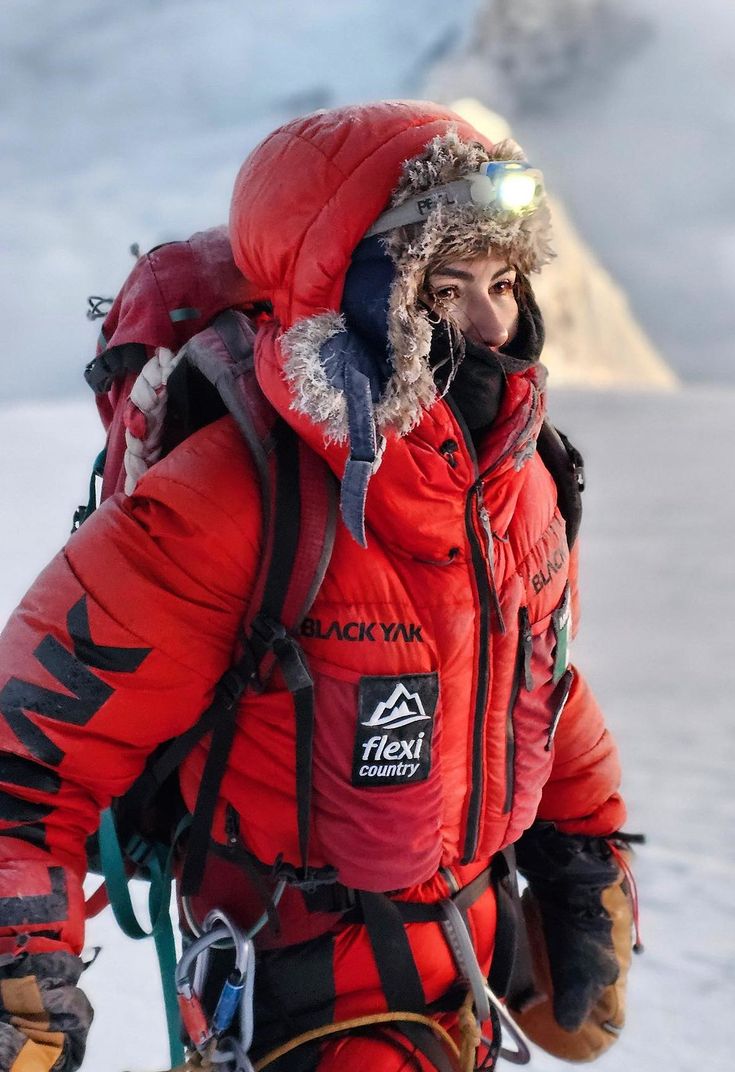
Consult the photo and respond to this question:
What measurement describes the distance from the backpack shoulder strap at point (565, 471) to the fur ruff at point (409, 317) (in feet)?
1.39

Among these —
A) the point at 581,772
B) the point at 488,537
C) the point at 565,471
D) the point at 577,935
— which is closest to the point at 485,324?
the point at 488,537

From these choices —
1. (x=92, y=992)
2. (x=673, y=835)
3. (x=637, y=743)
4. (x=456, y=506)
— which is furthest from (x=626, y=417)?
(x=456, y=506)

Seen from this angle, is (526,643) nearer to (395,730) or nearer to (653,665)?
(395,730)

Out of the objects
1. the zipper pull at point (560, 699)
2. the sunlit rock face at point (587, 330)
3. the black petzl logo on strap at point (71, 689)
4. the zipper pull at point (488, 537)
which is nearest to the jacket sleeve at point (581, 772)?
the zipper pull at point (560, 699)

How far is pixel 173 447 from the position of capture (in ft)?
4.65

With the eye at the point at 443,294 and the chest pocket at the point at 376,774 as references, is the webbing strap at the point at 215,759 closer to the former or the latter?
the chest pocket at the point at 376,774

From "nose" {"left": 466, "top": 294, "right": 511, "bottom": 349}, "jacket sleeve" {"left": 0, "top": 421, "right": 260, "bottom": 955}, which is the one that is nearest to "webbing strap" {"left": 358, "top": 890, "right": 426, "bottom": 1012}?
"jacket sleeve" {"left": 0, "top": 421, "right": 260, "bottom": 955}

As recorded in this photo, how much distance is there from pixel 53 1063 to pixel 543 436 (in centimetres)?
110

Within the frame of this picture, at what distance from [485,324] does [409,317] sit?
6.1 inches

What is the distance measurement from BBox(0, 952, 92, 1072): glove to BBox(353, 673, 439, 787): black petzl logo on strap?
411mm

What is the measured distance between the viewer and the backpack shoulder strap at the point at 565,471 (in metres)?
1.61

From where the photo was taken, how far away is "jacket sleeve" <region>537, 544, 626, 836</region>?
1.71 metres

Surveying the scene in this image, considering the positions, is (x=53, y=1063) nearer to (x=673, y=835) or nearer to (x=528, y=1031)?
(x=528, y=1031)

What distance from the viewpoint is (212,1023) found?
53.1 inches
